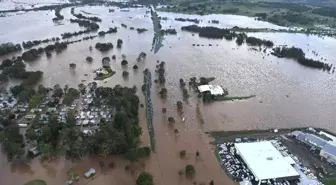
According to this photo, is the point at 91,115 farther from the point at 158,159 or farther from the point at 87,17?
the point at 87,17

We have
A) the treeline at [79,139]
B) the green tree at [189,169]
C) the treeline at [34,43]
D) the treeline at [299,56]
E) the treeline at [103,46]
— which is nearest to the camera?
the green tree at [189,169]

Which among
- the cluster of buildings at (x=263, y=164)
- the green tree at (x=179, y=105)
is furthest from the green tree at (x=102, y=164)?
the green tree at (x=179, y=105)

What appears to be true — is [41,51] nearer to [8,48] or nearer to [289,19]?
[8,48]

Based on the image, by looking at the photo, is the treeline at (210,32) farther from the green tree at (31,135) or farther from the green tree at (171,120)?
the green tree at (31,135)

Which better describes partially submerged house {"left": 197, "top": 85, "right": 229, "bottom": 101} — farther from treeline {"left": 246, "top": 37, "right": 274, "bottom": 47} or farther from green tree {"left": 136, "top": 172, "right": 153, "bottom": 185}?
treeline {"left": 246, "top": 37, "right": 274, "bottom": 47}

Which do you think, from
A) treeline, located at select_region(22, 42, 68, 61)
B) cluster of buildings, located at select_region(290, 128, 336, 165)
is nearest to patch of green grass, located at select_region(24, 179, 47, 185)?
cluster of buildings, located at select_region(290, 128, 336, 165)

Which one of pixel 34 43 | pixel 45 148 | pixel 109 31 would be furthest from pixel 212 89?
pixel 34 43
